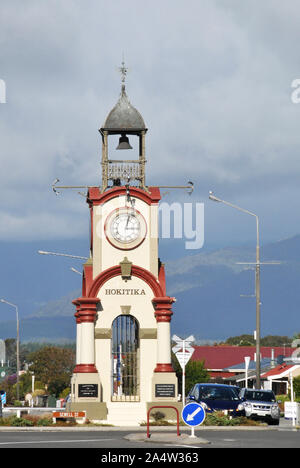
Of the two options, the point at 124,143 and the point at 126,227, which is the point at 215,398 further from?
the point at 124,143

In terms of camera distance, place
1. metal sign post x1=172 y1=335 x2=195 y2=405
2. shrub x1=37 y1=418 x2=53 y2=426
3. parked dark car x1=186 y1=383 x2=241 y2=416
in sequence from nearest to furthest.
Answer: shrub x1=37 y1=418 x2=53 y2=426 → parked dark car x1=186 y1=383 x2=241 y2=416 → metal sign post x1=172 y1=335 x2=195 y2=405

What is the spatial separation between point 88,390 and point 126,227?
6339 mm

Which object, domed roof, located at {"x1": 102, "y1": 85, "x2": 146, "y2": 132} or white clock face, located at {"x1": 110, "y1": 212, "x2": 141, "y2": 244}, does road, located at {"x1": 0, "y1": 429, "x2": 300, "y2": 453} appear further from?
domed roof, located at {"x1": 102, "y1": 85, "x2": 146, "y2": 132}

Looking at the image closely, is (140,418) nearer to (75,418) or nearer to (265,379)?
(75,418)

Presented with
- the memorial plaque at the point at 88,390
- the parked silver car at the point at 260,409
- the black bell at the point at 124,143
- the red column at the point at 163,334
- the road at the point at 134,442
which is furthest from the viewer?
the black bell at the point at 124,143

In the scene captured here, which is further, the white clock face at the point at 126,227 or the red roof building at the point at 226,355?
the red roof building at the point at 226,355

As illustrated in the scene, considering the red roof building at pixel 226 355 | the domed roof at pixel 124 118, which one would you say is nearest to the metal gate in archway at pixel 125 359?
the domed roof at pixel 124 118

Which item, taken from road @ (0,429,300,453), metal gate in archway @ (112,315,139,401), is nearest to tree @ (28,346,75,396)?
metal gate in archway @ (112,315,139,401)

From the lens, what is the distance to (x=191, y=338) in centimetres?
4228

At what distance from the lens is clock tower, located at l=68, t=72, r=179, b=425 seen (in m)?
43.7

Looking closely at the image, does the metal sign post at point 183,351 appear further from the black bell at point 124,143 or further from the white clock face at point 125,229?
the black bell at point 124,143

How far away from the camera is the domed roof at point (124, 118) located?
45.2 m

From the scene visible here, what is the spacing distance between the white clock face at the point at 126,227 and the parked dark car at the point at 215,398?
6416 mm
